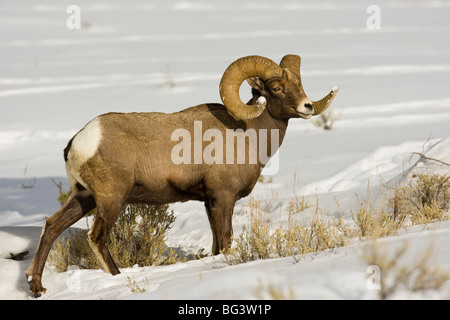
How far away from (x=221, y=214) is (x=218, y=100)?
10.9 metres

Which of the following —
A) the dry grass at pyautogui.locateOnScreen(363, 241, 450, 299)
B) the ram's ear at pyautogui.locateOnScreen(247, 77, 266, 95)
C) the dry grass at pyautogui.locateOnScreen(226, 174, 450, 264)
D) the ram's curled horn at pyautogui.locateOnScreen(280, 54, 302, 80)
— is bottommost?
the dry grass at pyautogui.locateOnScreen(363, 241, 450, 299)

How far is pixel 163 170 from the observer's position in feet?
20.8

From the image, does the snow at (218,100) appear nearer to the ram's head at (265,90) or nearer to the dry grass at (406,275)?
the dry grass at (406,275)

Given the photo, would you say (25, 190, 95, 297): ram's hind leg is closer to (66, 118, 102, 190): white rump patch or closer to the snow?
the snow

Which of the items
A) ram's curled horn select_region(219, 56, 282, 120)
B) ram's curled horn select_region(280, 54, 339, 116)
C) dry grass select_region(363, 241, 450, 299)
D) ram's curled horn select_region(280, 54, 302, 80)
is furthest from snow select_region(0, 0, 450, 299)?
ram's curled horn select_region(280, 54, 302, 80)

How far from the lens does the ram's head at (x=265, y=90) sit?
654 centimetres

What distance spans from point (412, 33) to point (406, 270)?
26.7 meters

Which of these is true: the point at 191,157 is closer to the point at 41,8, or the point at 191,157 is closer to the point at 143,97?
the point at 143,97

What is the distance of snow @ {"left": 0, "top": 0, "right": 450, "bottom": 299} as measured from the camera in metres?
5.24

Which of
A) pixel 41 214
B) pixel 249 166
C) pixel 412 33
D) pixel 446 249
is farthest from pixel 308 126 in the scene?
pixel 412 33

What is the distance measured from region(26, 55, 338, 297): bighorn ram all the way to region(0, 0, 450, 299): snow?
1.62 ft

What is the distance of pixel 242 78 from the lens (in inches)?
261

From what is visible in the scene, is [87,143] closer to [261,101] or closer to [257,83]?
[261,101]

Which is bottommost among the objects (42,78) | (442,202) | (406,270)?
(406,270)
